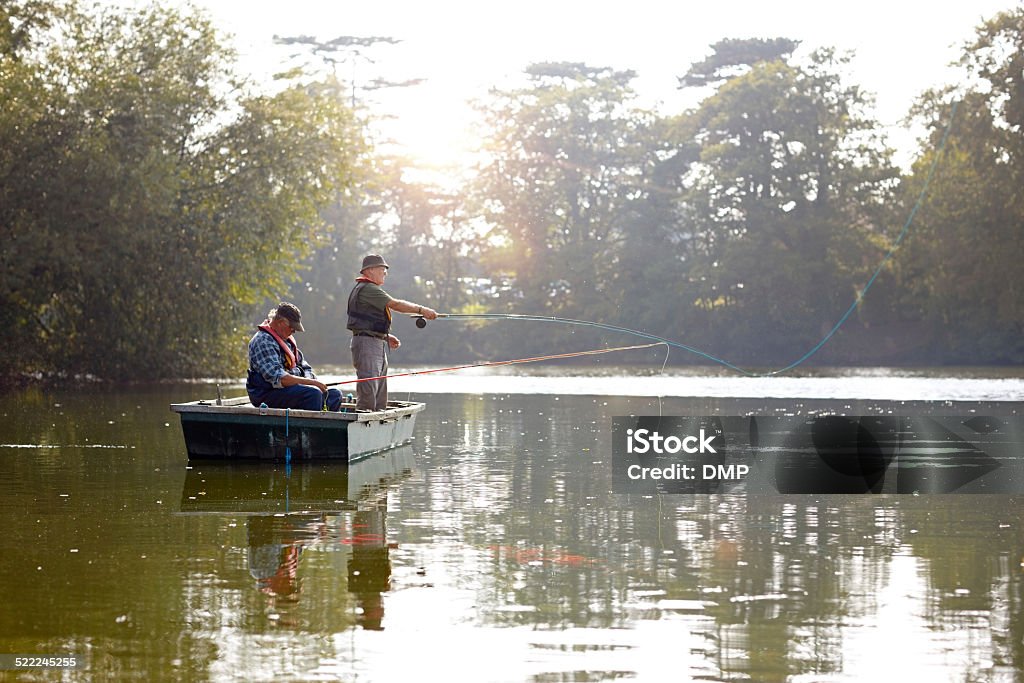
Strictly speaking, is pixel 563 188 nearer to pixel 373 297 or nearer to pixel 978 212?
pixel 978 212

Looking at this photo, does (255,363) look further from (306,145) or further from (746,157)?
(746,157)

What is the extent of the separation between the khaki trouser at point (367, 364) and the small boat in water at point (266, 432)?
Answer: 41.7 inches

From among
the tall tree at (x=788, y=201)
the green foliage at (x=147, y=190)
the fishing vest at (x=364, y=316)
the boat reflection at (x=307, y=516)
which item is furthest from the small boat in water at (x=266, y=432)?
the tall tree at (x=788, y=201)

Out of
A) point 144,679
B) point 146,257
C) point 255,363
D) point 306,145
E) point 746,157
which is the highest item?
point 746,157

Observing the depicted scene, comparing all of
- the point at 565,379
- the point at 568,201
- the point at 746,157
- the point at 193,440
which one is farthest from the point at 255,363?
the point at 568,201

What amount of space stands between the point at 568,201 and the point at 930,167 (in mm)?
19383

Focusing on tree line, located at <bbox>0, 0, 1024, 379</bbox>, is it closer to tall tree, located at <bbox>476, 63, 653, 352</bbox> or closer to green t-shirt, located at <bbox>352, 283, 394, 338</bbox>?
tall tree, located at <bbox>476, 63, 653, 352</bbox>

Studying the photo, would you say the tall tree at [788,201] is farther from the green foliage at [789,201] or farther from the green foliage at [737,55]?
the green foliage at [737,55]

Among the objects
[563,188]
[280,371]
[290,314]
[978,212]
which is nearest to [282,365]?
[280,371]

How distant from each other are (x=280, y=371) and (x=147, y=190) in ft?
59.7

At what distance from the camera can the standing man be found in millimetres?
15781

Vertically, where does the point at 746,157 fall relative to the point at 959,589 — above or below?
above

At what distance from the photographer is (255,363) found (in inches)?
576

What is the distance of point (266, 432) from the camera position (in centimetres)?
1475
